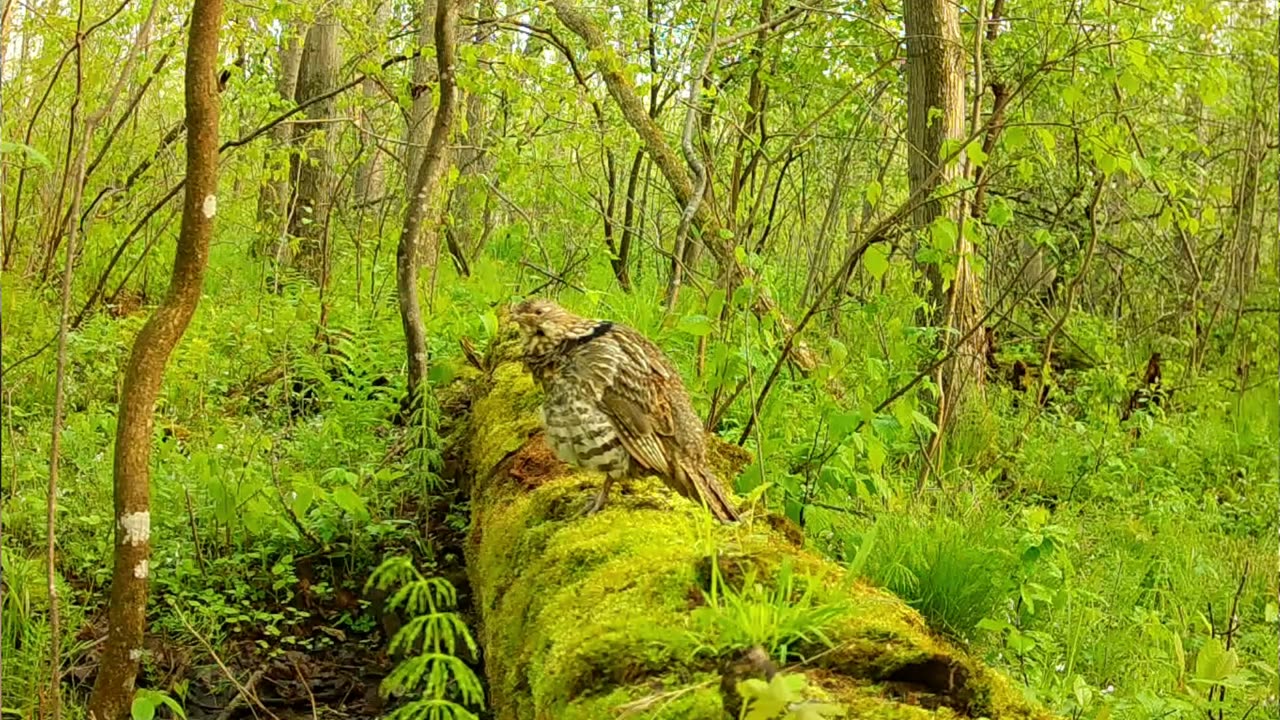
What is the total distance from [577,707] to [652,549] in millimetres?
827

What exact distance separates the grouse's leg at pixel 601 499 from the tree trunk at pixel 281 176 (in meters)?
4.25

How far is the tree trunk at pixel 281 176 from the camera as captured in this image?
26.6ft

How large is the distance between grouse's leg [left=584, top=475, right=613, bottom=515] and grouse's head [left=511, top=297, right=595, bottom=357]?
0.56 m

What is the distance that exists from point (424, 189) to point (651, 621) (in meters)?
3.62

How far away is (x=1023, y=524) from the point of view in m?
5.61

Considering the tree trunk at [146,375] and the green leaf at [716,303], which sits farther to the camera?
the green leaf at [716,303]

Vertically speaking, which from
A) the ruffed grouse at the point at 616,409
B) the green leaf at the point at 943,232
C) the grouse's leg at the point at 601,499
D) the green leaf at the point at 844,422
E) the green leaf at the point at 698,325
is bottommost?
the grouse's leg at the point at 601,499

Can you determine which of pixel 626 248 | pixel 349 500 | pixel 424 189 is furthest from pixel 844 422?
pixel 626 248

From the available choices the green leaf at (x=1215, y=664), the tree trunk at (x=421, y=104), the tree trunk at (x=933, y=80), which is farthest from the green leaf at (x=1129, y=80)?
the tree trunk at (x=421, y=104)

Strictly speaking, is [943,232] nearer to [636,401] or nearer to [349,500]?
[636,401]

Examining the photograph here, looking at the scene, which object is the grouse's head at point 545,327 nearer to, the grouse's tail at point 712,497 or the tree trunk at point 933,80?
the grouse's tail at point 712,497

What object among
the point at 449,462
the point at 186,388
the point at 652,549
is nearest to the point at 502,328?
the point at 449,462

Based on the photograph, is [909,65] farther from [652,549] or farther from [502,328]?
[652,549]

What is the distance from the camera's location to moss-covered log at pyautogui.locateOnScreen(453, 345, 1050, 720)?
253 centimetres
